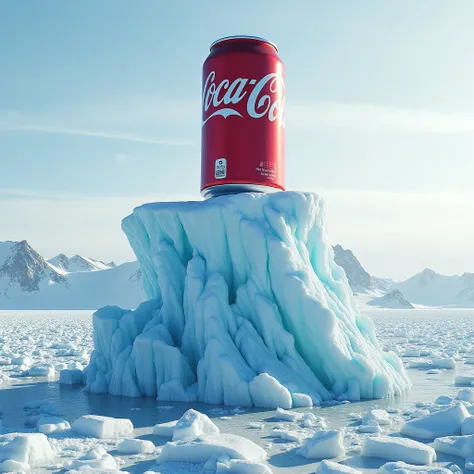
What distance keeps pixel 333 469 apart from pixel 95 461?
5.13 ft

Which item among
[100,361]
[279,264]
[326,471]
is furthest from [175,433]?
[100,361]

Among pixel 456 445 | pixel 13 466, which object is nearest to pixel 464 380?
pixel 456 445

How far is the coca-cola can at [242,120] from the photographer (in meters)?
7.11

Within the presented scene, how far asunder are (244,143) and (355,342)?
2.72 meters

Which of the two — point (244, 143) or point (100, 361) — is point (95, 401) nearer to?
point (100, 361)

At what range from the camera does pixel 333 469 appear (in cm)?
378

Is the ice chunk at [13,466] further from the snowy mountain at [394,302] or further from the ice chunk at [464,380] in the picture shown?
the snowy mountain at [394,302]

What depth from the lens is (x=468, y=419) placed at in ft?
16.3

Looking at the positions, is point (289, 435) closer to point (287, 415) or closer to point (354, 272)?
point (287, 415)

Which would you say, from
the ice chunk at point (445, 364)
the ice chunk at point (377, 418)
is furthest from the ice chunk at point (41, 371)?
the ice chunk at point (445, 364)

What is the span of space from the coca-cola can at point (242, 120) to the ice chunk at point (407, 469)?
3.97 meters

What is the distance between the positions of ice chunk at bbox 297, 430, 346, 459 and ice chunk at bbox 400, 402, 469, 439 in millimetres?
924

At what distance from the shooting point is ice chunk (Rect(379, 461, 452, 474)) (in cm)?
380

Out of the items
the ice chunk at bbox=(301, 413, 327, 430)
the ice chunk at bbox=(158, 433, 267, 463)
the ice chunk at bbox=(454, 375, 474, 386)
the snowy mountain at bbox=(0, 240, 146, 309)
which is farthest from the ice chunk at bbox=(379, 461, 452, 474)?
the snowy mountain at bbox=(0, 240, 146, 309)
